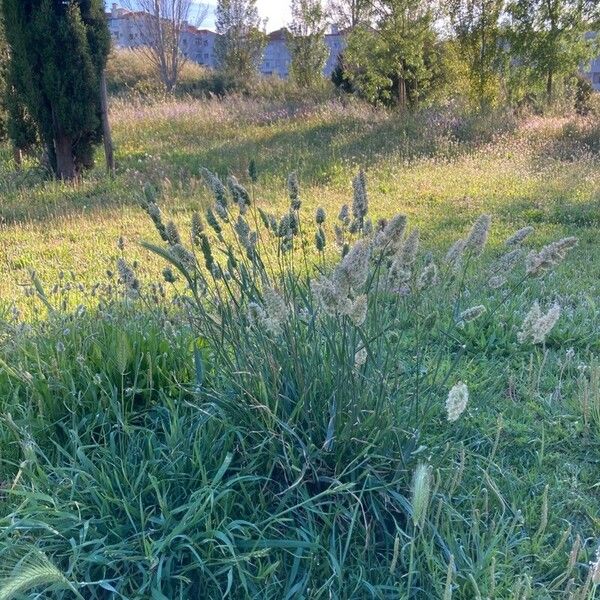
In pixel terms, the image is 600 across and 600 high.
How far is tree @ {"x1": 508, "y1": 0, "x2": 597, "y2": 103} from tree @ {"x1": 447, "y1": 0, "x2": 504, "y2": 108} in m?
0.38

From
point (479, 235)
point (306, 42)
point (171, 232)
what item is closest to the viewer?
point (479, 235)

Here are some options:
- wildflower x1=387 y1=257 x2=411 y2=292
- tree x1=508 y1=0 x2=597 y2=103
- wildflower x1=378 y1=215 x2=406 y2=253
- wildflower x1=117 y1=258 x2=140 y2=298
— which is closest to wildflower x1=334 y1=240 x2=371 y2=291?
wildflower x1=378 y1=215 x2=406 y2=253

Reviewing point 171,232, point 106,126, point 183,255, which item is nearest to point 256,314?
point 183,255

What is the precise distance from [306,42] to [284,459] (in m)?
23.8

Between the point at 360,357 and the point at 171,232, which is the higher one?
the point at 171,232

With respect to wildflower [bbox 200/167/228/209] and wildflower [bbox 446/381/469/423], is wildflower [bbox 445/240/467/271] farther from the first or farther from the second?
wildflower [bbox 200/167/228/209]

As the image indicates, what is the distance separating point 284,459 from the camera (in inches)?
79.7

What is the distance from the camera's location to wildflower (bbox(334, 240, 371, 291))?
5.23 feet

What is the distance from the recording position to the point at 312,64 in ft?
77.2

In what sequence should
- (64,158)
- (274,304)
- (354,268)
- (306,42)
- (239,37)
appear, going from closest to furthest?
(354,268) < (274,304) < (64,158) < (306,42) < (239,37)

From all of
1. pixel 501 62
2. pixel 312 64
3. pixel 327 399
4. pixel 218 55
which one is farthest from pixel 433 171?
pixel 218 55

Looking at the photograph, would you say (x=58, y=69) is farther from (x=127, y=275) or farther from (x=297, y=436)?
(x=297, y=436)

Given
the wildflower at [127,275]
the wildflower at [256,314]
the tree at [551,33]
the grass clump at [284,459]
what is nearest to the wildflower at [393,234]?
the grass clump at [284,459]

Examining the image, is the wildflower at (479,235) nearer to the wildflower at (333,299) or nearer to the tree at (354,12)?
the wildflower at (333,299)
